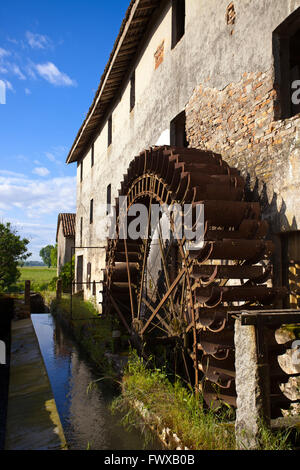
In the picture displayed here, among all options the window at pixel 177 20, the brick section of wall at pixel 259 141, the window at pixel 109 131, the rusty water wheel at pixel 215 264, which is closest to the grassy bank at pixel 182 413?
the rusty water wheel at pixel 215 264

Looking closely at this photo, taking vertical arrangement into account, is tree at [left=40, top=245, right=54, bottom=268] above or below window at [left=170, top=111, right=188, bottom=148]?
above

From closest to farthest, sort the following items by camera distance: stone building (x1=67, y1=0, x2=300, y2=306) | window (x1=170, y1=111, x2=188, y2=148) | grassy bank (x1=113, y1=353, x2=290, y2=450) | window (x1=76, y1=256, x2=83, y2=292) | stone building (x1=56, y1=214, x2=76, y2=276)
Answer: grassy bank (x1=113, y1=353, x2=290, y2=450)
stone building (x1=67, y1=0, x2=300, y2=306)
window (x1=170, y1=111, x2=188, y2=148)
window (x1=76, y1=256, x2=83, y2=292)
stone building (x1=56, y1=214, x2=76, y2=276)

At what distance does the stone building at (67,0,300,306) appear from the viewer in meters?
4.29

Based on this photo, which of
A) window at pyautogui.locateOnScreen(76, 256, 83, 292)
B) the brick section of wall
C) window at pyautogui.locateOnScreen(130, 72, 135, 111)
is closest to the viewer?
the brick section of wall

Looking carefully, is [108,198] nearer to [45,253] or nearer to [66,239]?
[66,239]

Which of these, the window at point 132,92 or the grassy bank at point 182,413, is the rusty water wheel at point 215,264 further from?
the window at point 132,92

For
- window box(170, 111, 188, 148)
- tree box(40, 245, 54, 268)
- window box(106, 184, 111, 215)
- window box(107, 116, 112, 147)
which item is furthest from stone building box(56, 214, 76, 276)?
tree box(40, 245, 54, 268)

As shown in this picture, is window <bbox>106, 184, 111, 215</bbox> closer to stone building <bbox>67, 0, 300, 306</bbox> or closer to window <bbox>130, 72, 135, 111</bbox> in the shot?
stone building <bbox>67, 0, 300, 306</bbox>

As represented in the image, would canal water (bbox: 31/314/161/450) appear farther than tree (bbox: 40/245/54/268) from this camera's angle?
No

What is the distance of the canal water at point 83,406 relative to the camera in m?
3.96

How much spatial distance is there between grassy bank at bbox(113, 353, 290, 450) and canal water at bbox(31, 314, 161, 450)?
239 millimetres

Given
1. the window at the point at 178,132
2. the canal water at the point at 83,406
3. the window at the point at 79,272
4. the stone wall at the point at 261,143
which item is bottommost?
the canal water at the point at 83,406

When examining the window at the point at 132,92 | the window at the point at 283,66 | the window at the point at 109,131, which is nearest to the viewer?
the window at the point at 283,66

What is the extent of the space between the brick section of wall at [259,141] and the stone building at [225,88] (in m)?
0.01
